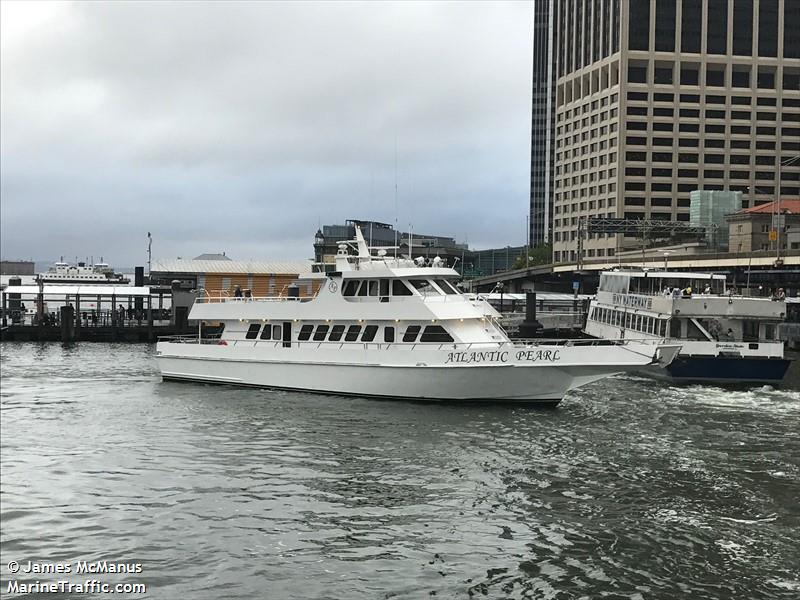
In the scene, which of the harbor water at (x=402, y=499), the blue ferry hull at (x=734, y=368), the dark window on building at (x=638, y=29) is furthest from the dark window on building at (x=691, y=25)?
the harbor water at (x=402, y=499)

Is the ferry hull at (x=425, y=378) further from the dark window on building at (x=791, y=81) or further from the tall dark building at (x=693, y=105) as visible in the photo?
the dark window on building at (x=791, y=81)

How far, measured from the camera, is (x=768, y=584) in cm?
1379

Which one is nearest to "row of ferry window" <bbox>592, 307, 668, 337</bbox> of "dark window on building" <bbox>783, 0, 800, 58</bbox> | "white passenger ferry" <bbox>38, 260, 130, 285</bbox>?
"white passenger ferry" <bbox>38, 260, 130, 285</bbox>

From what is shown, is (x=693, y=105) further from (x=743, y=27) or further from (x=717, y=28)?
(x=743, y=27)

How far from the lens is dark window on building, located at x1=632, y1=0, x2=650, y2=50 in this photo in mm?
140250

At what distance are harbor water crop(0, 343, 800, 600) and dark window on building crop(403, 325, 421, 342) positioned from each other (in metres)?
2.71

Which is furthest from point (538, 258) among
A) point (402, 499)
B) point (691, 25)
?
point (402, 499)

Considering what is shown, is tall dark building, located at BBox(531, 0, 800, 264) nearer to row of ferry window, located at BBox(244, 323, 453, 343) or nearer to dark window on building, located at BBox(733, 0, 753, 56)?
dark window on building, located at BBox(733, 0, 753, 56)

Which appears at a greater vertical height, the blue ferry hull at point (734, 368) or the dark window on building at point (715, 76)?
the dark window on building at point (715, 76)

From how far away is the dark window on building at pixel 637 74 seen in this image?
141125 millimetres

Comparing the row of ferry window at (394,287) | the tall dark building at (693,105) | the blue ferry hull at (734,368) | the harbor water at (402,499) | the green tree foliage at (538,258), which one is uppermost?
the tall dark building at (693,105)

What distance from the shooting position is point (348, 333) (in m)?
32.8

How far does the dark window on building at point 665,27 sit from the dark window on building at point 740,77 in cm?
1175

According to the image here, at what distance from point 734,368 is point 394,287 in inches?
682
